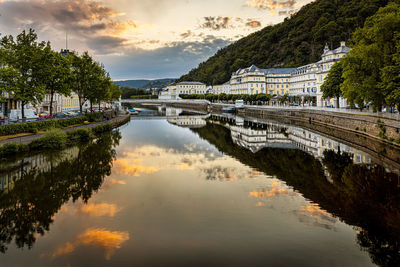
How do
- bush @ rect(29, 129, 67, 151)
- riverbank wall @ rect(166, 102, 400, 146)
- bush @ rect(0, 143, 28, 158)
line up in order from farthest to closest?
riverbank wall @ rect(166, 102, 400, 146) → bush @ rect(29, 129, 67, 151) → bush @ rect(0, 143, 28, 158)

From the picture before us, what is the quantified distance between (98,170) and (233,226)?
14.0 m

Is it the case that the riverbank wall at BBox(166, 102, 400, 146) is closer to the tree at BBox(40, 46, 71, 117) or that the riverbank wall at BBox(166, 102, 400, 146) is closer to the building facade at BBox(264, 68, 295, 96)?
the tree at BBox(40, 46, 71, 117)

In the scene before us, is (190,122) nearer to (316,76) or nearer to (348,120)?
(348,120)

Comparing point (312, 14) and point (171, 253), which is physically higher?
point (312, 14)

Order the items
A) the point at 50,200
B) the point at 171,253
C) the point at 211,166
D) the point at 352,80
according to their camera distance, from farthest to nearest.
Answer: the point at 352,80 < the point at 211,166 < the point at 50,200 < the point at 171,253

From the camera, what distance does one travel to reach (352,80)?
33625 mm

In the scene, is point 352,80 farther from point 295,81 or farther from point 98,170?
point 295,81

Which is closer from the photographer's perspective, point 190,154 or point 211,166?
point 211,166

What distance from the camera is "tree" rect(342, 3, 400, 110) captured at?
93.1 feet

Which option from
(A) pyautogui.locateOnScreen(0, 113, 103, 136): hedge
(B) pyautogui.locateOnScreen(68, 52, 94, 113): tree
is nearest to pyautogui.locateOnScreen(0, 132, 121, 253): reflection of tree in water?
(A) pyautogui.locateOnScreen(0, 113, 103, 136): hedge

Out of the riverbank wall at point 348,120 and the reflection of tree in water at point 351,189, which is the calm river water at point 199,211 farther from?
the riverbank wall at point 348,120

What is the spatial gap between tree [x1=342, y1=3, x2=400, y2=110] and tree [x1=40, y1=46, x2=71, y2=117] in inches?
1387

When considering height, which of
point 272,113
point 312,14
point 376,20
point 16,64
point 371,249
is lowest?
point 371,249

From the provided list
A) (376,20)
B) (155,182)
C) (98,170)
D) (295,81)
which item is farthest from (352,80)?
(295,81)
